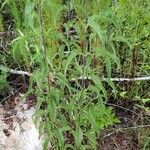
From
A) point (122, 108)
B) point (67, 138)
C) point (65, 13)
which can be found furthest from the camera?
point (65, 13)

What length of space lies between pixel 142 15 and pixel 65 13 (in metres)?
0.78

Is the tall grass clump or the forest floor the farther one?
the forest floor

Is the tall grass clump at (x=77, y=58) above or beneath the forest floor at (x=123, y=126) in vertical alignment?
above

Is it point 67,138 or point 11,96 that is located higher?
point 11,96

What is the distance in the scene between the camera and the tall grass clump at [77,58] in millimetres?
2117

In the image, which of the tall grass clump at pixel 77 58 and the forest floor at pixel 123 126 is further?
the forest floor at pixel 123 126

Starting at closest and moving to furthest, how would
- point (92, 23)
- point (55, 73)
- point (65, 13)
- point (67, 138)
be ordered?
point (92, 23) → point (55, 73) → point (67, 138) → point (65, 13)

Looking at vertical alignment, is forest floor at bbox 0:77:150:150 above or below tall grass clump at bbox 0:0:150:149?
below

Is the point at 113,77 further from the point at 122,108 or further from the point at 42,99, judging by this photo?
the point at 42,99

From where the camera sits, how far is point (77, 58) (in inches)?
118

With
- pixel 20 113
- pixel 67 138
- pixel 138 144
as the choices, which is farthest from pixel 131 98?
pixel 20 113

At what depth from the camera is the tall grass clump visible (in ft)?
6.95

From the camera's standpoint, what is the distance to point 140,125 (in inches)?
115

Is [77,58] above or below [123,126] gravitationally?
above
